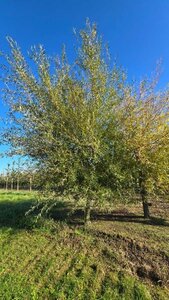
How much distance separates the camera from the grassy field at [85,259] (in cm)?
660

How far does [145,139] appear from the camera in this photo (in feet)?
31.6

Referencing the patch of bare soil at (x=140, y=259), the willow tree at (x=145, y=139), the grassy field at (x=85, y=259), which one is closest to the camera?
the grassy field at (x=85, y=259)

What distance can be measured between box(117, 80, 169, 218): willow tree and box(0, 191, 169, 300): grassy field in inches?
53.3

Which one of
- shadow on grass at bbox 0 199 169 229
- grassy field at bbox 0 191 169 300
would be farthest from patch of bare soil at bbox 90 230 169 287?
shadow on grass at bbox 0 199 169 229

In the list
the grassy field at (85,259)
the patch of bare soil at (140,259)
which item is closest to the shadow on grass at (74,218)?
the grassy field at (85,259)

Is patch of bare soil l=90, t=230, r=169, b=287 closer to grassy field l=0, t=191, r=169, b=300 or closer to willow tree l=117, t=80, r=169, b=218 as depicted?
grassy field l=0, t=191, r=169, b=300

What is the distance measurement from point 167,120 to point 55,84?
365 cm

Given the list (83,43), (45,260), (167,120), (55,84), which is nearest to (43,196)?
(45,260)

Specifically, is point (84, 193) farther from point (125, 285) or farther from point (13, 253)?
point (125, 285)

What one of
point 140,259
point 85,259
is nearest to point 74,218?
point 85,259

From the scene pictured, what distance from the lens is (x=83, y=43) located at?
10.4 m

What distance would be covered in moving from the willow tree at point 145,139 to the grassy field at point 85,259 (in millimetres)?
1353

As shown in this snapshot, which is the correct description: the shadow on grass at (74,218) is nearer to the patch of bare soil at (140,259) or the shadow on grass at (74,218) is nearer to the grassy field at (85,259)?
the grassy field at (85,259)

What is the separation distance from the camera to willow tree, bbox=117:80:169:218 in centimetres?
949
